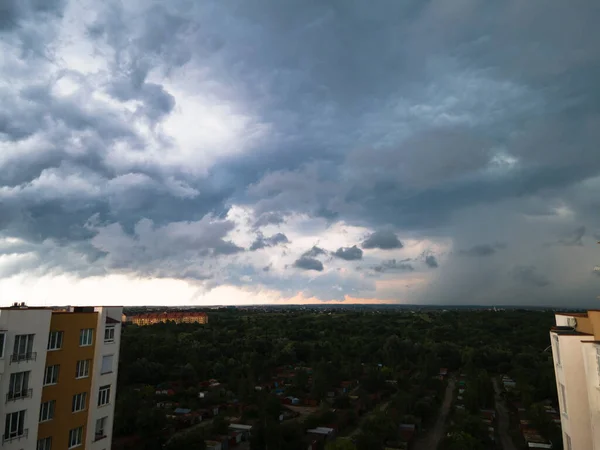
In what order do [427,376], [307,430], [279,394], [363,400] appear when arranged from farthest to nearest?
1. [427,376]
2. [279,394]
3. [363,400]
4. [307,430]

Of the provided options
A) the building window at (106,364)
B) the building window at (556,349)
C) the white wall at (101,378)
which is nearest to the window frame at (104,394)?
the white wall at (101,378)

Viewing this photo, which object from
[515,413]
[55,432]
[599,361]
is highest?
[599,361]

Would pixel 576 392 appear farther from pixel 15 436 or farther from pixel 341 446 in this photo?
pixel 15 436

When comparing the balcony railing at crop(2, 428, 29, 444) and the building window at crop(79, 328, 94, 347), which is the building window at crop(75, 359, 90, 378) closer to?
the building window at crop(79, 328, 94, 347)

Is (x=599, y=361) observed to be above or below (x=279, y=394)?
above

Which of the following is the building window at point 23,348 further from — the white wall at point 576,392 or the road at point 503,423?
the road at point 503,423

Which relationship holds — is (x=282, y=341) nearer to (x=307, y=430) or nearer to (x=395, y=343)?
(x=395, y=343)

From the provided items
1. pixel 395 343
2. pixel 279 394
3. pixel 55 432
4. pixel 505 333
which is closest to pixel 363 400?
pixel 279 394

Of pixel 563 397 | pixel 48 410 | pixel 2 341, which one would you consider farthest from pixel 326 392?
pixel 2 341
